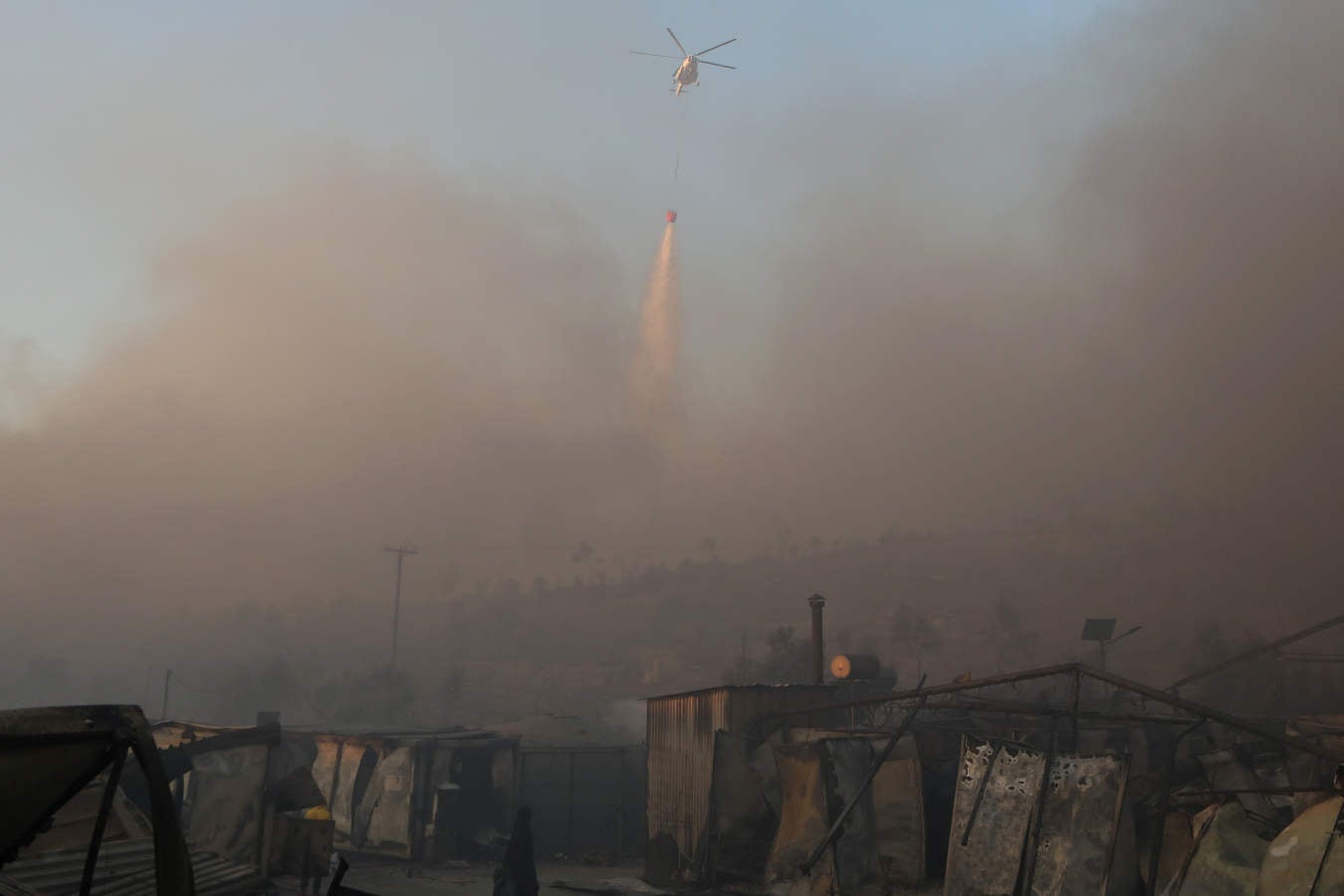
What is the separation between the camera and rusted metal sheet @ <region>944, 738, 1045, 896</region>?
19.6 m

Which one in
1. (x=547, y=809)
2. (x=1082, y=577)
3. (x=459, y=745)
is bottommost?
(x=547, y=809)

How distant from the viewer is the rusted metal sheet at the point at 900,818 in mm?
22125

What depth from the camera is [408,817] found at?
1179 inches

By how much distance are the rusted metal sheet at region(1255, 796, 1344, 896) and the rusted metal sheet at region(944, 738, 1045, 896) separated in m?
4.57

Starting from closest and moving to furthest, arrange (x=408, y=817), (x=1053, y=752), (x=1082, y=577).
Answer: (x=1053, y=752) → (x=408, y=817) → (x=1082, y=577)

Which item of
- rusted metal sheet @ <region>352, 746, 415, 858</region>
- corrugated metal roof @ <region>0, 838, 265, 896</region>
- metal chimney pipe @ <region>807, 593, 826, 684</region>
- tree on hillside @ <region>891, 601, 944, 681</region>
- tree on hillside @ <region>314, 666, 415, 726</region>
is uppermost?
tree on hillside @ <region>891, 601, 944, 681</region>

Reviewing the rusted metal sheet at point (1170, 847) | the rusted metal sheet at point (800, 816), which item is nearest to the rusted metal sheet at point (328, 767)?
the rusted metal sheet at point (800, 816)

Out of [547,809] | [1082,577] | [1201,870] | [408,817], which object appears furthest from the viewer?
[1082,577]

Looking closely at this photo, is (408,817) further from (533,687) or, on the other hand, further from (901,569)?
(901,569)

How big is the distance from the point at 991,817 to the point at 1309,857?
636 centimetres

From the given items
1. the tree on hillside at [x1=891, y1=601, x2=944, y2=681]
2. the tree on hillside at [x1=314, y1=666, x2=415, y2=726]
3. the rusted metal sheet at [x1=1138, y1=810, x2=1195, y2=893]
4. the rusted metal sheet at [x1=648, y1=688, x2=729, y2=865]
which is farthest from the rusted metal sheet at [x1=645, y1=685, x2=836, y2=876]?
the tree on hillside at [x1=891, y1=601, x2=944, y2=681]

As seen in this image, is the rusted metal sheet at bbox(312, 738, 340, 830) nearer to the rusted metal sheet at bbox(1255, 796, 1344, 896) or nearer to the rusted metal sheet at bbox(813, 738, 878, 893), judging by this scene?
the rusted metal sheet at bbox(813, 738, 878, 893)

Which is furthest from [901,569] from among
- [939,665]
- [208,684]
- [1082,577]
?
[208,684]

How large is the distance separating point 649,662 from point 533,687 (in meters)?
13.2
